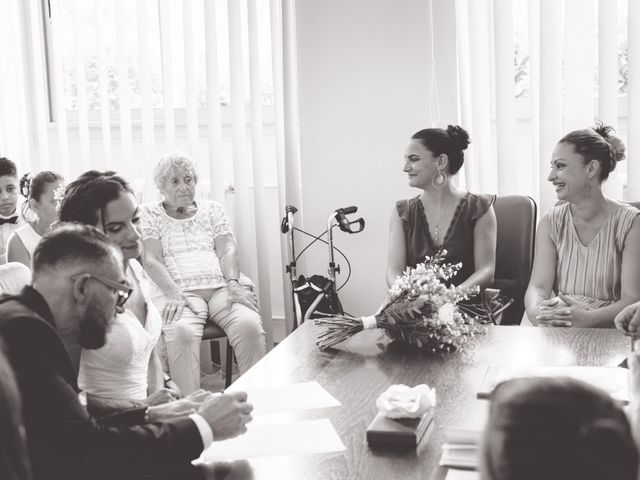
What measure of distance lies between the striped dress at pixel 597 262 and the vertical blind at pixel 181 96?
1.79m

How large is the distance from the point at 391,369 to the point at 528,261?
1570 millimetres

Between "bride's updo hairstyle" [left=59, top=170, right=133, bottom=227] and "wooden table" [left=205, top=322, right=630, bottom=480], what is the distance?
26.8 inches

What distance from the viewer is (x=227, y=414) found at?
5.54 ft

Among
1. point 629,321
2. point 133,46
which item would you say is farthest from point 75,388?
point 133,46

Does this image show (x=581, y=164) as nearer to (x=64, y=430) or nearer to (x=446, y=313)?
(x=446, y=313)

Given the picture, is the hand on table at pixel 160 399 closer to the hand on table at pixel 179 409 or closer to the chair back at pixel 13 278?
the hand on table at pixel 179 409

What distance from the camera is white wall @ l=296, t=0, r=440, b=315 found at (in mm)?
4430

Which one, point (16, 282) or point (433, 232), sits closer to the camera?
point (16, 282)

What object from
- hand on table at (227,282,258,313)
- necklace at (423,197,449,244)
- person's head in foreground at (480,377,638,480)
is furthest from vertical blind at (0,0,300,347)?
person's head in foreground at (480,377,638,480)

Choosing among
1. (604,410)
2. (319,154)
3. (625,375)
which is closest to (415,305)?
(625,375)

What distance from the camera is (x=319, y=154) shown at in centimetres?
462

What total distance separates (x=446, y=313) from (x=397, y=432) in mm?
762

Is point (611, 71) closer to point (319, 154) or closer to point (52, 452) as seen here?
point (319, 154)

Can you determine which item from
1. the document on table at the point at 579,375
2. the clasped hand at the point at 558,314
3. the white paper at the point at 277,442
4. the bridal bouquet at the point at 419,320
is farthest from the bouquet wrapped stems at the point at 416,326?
the white paper at the point at 277,442
